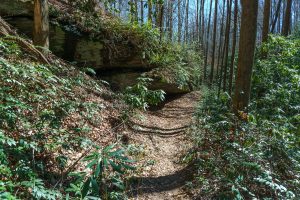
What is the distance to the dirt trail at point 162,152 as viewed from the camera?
5098mm

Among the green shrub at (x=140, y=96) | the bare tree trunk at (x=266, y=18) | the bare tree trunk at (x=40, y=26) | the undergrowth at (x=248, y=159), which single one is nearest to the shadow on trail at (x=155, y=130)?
the green shrub at (x=140, y=96)

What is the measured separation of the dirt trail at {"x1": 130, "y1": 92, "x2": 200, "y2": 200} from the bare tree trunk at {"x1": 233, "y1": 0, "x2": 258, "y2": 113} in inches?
76.0

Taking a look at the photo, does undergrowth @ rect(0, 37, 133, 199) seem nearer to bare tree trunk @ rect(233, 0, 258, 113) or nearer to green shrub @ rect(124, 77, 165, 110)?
green shrub @ rect(124, 77, 165, 110)

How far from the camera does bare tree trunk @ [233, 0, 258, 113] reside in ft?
20.5

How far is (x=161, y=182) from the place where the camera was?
18.0 feet

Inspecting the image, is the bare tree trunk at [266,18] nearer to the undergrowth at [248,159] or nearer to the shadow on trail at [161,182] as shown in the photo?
the undergrowth at [248,159]

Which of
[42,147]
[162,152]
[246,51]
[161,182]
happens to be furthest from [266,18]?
[42,147]

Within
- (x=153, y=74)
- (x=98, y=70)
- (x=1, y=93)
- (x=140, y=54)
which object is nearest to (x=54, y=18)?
(x=98, y=70)

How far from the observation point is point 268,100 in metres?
8.07

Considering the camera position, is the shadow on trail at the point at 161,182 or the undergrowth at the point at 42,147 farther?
the shadow on trail at the point at 161,182

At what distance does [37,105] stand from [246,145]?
155 inches

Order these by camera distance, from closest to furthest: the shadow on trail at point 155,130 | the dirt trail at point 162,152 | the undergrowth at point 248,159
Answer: the undergrowth at point 248,159 < the dirt trail at point 162,152 < the shadow on trail at point 155,130

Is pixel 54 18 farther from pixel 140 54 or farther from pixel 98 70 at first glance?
pixel 140 54

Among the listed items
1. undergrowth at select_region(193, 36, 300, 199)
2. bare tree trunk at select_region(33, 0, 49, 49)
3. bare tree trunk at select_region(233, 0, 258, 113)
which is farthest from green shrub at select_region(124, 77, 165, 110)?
bare tree trunk at select_region(33, 0, 49, 49)
